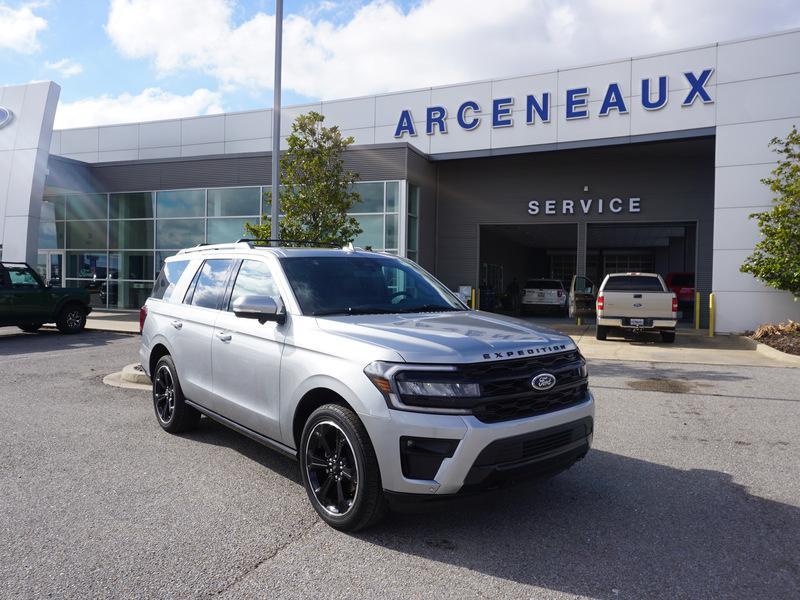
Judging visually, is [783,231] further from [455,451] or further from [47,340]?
[47,340]

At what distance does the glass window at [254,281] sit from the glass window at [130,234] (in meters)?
20.6

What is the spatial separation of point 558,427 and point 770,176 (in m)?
16.5

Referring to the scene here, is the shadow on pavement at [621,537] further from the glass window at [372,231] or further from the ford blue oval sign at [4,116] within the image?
the ford blue oval sign at [4,116]

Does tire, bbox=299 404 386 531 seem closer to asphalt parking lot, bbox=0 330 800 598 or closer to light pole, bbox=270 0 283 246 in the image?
asphalt parking lot, bbox=0 330 800 598

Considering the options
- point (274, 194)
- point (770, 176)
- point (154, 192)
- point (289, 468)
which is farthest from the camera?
point (154, 192)

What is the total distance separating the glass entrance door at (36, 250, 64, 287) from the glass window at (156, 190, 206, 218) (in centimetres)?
545

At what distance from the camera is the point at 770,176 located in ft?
54.4

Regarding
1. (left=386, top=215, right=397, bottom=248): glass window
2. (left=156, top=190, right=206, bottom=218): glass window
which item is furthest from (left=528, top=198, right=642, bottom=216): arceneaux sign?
(left=156, top=190, right=206, bottom=218): glass window

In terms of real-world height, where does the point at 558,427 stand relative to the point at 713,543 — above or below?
above

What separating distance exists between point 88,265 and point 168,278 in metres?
21.2

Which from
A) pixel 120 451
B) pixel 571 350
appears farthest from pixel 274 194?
pixel 571 350


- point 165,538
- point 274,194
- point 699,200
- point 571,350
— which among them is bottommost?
point 165,538

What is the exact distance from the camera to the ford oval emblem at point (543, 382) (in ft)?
11.7

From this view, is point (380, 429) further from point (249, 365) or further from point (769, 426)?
point (769, 426)
